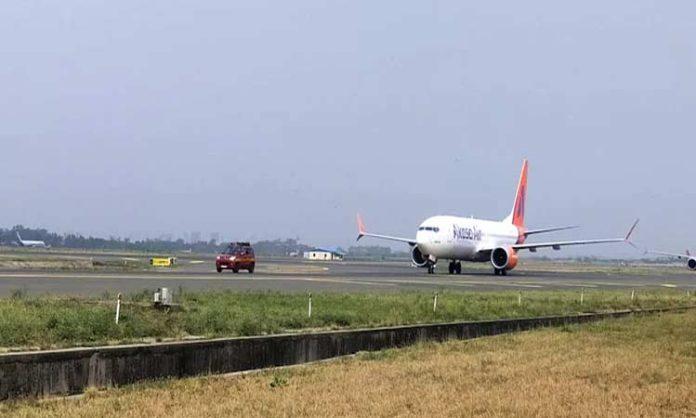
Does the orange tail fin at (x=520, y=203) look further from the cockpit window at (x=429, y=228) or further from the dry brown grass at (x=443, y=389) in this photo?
the dry brown grass at (x=443, y=389)

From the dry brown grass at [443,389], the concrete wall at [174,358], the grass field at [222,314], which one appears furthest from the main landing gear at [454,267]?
the dry brown grass at [443,389]

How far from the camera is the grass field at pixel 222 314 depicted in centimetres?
1405

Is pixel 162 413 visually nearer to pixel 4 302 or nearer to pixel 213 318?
pixel 213 318

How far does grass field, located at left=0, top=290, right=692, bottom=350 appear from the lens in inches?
553

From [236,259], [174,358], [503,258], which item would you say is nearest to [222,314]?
[174,358]

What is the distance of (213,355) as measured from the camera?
14195 mm

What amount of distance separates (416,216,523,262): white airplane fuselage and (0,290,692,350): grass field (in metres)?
29.3

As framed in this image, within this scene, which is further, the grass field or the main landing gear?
the main landing gear

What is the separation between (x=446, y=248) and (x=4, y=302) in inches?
1748

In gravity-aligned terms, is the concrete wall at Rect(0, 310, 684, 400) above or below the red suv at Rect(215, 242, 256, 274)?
below

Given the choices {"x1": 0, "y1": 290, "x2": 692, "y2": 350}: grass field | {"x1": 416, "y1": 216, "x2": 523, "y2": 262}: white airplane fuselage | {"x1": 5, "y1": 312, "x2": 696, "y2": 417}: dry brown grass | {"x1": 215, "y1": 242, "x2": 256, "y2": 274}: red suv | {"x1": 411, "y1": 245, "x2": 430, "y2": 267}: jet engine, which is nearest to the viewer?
{"x1": 5, "y1": 312, "x2": 696, "y2": 417}: dry brown grass

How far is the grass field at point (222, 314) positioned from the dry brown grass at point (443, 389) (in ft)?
7.14

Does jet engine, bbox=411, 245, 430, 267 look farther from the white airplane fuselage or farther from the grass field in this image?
the grass field

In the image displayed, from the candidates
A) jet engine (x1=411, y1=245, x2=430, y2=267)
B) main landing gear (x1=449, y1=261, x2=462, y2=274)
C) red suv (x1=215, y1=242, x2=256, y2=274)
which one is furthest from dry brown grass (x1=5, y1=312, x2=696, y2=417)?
main landing gear (x1=449, y1=261, x2=462, y2=274)
